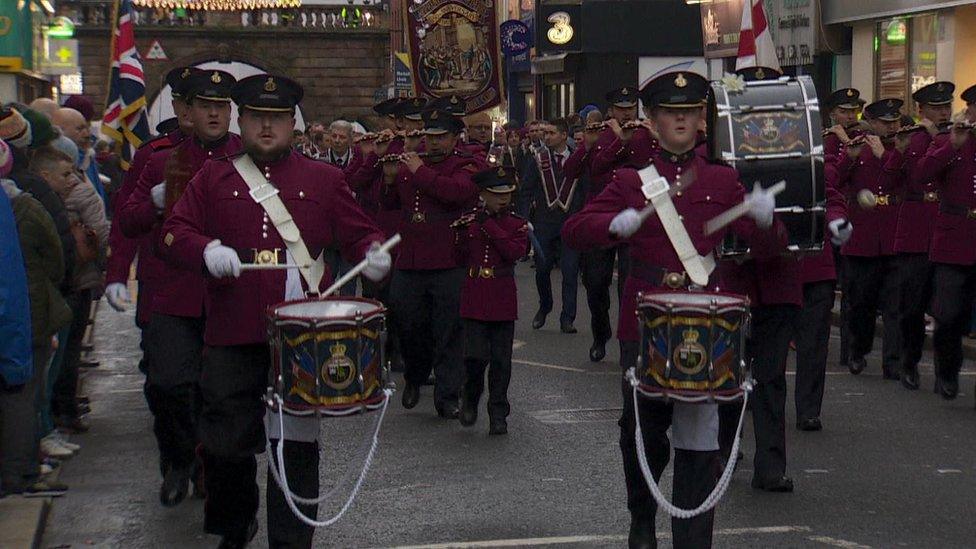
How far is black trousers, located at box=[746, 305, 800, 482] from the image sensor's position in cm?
906

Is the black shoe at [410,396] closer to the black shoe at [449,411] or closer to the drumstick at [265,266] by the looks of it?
the black shoe at [449,411]

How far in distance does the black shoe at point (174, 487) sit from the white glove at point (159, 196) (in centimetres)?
150

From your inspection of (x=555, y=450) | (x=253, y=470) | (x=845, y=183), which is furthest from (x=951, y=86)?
(x=253, y=470)

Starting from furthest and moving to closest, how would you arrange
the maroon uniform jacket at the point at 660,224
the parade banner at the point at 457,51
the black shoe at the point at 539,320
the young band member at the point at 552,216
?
1. the parade banner at the point at 457,51
2. the black shoe at the point at 539,320
3. the young band member at the point at 552,216
4. the maroon uniform jacket at the point at 660,224

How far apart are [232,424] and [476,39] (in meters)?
13.5

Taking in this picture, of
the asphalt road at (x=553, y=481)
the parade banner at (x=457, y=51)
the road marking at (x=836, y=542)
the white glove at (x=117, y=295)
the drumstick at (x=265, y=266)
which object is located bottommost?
the asphalt road at (x=553, y=481)

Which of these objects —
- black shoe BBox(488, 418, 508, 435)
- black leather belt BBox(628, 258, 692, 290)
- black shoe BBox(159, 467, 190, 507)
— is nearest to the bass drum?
black leather belt BBox(628, 258, 692, 290)

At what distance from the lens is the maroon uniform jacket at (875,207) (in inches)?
523

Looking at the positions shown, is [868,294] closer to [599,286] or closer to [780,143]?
[599,286]

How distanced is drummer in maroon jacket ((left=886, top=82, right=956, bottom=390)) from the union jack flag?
718 cm

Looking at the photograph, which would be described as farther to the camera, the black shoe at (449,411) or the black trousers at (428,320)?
the black trousers at (428,320)

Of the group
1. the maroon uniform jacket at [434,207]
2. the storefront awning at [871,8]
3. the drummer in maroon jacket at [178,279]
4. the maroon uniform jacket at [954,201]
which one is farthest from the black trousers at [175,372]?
the storefront awning at [871,8]

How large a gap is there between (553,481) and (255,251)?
2911mm

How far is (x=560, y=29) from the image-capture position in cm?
3825
